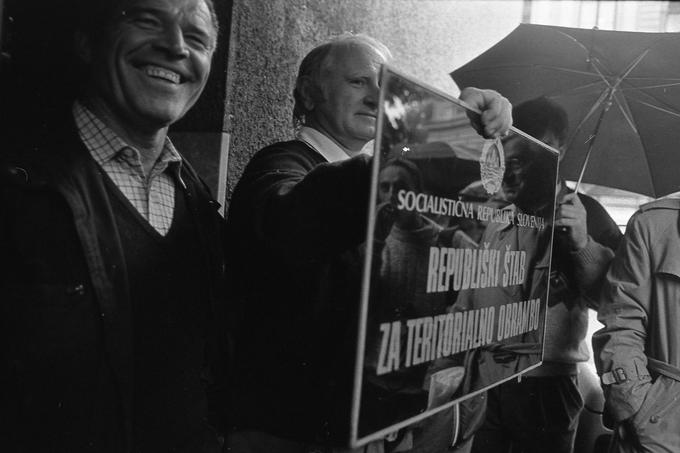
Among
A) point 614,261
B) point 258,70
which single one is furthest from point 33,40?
point 614,261

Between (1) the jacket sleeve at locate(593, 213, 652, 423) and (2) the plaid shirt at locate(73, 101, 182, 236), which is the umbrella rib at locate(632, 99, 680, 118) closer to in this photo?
(1) the jacket sleeve at locate(593, 213, 652, 423)

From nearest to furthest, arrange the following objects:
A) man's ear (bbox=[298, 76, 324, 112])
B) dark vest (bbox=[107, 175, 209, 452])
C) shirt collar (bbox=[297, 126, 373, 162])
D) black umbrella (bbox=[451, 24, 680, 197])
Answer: dark vest (bbox=[107, 175, 209, 452]), shirt collar (bbox=[297, 126, 373, 162]), man's ear (bbox=[298, 76, 324, 112]), black umbrella (bbox=[451, 24, 680, 197])

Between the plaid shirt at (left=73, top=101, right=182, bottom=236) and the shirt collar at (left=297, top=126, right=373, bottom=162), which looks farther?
the shirt collar at (left=297, top=126, right=373, bottom=162)

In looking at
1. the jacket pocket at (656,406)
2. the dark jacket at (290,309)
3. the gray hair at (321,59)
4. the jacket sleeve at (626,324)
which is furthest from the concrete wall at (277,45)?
the jacket pocket at (656,406)

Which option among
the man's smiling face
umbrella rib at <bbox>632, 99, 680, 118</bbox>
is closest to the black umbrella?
umbrella rib at <bbox>632, 99, 680, 118</bbox>

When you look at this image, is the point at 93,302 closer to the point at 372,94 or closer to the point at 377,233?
the point at 377,233

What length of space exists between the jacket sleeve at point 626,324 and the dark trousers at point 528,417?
8.4 inches

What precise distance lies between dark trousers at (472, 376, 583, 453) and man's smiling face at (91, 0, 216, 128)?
6.78ft

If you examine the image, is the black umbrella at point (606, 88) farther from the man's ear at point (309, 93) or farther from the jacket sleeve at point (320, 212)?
the jacket sleeve at point (320, 212)

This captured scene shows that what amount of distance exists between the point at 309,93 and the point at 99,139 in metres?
0.75

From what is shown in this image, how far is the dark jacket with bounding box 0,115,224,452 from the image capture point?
4.52ft

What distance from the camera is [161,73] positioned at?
1.63m

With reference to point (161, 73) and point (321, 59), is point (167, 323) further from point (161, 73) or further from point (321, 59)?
point (321, 59)

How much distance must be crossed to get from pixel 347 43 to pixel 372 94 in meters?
0.19
